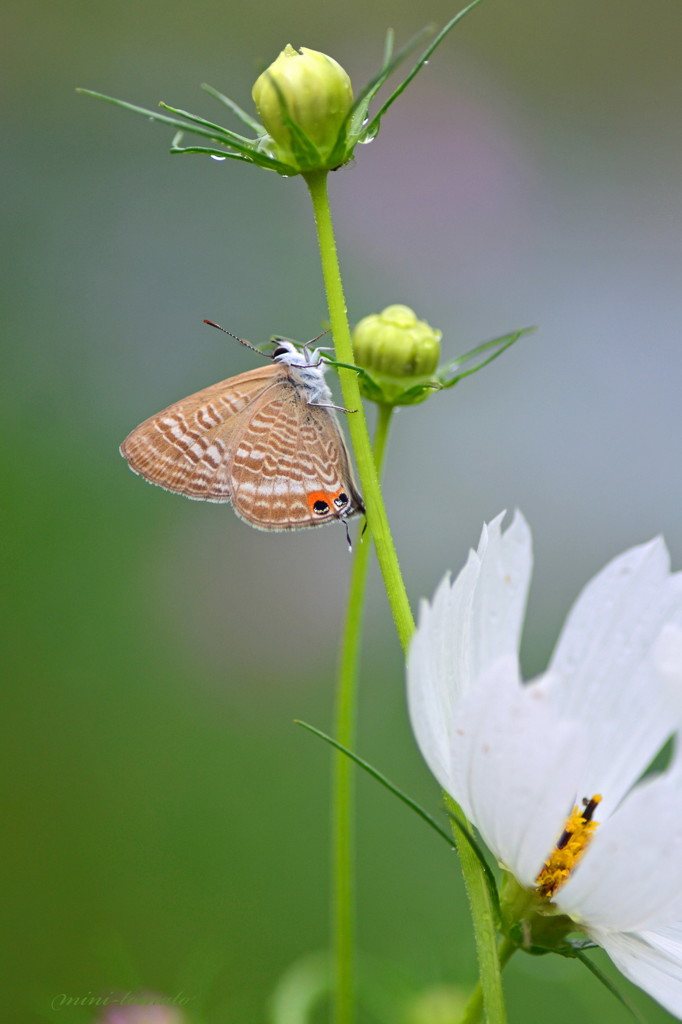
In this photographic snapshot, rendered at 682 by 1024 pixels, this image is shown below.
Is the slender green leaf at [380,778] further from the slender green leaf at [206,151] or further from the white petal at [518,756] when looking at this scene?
the slender green leaf at [206,151]

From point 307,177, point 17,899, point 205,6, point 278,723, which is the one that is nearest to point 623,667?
point 307,177

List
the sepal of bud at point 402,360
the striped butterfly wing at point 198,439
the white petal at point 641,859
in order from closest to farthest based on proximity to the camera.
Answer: the white petal at point 641,859
the sepal of bud at point 402,360
the striped butterfly wing at point 198,439

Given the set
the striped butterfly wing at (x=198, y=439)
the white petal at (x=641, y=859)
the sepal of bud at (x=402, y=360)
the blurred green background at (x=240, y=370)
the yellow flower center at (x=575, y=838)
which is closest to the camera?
the white petal at (x=641, y=859)

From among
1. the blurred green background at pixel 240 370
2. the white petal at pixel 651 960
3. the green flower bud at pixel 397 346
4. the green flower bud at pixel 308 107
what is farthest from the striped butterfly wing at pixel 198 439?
the blurred green background at pixel 240 370

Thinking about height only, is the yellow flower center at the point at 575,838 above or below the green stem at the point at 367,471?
below

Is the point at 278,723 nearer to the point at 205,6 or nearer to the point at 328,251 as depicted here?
the point at 328,251

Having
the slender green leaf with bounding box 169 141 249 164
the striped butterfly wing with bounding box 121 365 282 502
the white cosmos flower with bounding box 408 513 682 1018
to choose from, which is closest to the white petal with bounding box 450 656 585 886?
the white cosmos flower with bounding box 408 513 682 1018
